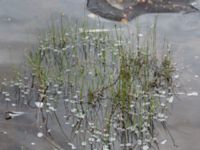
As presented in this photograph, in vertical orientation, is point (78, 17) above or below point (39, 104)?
above

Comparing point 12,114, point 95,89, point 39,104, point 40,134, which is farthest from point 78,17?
point 40,134

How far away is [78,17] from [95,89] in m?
1.82

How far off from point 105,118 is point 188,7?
2.95m

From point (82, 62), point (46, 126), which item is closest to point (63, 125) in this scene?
point (46, 126)

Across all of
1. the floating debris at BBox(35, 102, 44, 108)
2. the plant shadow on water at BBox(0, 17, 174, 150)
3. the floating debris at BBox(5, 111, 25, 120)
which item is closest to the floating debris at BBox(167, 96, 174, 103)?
the plant shadow on water at BBox(0, 17, 174, 150)

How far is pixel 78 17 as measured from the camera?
730 cm

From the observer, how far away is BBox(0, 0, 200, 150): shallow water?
5238 mm

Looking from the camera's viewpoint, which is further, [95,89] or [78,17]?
[78,17]

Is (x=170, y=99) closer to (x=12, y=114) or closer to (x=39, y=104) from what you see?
(x=39, y=104)

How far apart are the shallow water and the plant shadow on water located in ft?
0.46

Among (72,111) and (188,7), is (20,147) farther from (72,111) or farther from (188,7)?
(188,7)

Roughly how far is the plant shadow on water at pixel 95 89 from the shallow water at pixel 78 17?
0.46 ft

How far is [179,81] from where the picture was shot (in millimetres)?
6023

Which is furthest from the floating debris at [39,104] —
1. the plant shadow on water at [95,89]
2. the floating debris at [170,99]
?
the floating debris at [170,99]
